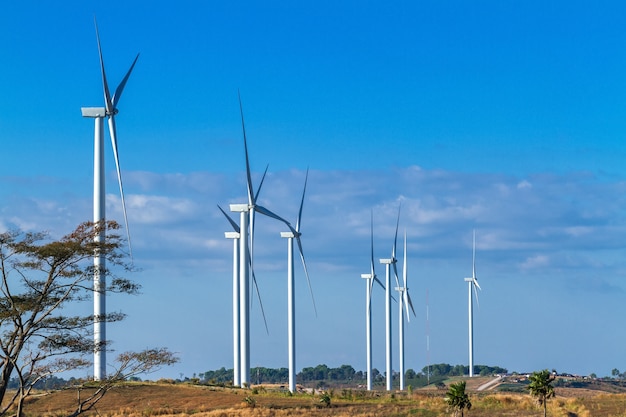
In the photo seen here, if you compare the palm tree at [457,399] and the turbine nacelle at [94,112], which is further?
the turbine nacelle at [94,112]

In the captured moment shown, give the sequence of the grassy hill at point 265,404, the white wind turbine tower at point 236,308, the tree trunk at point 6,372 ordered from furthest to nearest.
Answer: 1. the white wind turbine tower at point 236,308
2. the grassy hill at point 265,404
3. the tree trunk at point 6,372

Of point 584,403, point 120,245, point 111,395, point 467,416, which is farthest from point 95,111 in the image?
point 584,403

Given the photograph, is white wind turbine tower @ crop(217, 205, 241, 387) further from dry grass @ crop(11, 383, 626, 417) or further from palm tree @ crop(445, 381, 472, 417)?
palm tree @ crop(445, 381, 472, 417)

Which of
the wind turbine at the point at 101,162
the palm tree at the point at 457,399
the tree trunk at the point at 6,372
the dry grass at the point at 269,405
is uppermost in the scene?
the wind turbine at the point at 101,162

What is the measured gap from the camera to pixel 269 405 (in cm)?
11738

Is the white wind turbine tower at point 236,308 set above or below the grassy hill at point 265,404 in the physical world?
above

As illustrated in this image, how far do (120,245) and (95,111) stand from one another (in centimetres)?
4235

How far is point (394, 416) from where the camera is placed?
360ft

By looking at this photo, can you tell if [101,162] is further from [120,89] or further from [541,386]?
[541,386]

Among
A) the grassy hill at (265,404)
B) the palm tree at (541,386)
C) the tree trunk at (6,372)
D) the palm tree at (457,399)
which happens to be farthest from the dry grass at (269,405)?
the tree trunk at (6,372)

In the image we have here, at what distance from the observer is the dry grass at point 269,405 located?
111 meters

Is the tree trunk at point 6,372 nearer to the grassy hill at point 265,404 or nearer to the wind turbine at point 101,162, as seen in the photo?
the wind turbine at point 101,162

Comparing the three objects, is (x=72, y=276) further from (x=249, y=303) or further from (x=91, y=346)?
(x=249, y=303)

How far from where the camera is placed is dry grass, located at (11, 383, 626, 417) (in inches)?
4375
